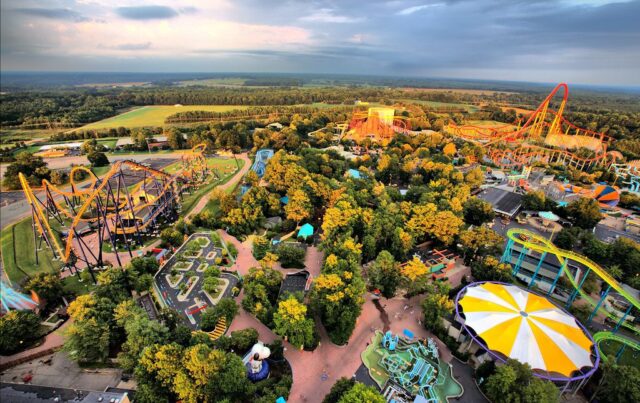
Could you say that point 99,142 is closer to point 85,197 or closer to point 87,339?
point 85,197

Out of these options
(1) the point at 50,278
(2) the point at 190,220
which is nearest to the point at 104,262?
(1) the point at 50,278

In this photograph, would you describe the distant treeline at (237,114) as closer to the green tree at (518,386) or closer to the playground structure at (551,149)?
the playground structure at (551,149)

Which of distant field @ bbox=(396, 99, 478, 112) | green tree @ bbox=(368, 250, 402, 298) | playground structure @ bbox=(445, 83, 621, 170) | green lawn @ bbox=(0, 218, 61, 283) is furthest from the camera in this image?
distant field @ bbox=(396, 99, 478, 112)

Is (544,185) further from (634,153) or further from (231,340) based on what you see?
(231,340)

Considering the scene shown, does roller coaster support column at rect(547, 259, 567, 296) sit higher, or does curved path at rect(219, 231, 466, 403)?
roller coaster support column at rect(547, 259, 567, 296)

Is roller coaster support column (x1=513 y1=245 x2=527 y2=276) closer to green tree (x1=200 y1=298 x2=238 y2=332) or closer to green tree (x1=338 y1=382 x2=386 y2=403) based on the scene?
green tree (x1=338 y1=382 x2=386 y2=403)

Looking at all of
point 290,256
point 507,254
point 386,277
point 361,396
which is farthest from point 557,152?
point 361,396

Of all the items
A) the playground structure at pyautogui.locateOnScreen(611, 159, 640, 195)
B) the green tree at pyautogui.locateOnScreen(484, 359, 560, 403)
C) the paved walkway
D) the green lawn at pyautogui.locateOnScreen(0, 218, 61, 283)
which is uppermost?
the playground structure at pyautogui.locateOnScreen(611, 159, 640, 195)

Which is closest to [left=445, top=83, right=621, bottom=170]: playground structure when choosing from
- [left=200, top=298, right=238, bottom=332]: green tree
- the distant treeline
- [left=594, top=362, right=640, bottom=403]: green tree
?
[left=594, top=362, right=640, bottom=403]: green tree
